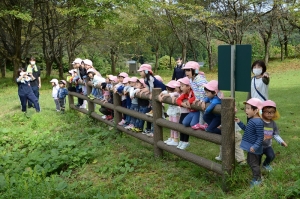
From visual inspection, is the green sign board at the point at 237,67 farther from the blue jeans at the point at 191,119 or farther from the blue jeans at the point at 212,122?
the blue jeans at the point at 191,119

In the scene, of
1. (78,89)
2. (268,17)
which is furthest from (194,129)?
(268,17)

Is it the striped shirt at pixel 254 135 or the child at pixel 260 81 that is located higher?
the child at pixel 260 81

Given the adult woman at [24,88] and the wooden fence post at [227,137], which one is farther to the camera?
the adult woman at [24,88]

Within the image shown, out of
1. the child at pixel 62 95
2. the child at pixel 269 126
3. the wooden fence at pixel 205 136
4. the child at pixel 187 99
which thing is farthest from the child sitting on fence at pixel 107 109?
the child at pixel 269 126

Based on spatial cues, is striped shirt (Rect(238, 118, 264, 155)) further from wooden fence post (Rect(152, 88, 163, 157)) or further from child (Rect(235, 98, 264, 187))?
wooden fence post (Rect(152, 88, 163, 157))

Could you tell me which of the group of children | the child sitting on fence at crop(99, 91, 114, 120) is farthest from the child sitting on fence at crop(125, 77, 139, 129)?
the child sitting on fence at crop(99, 91, 114, 120)

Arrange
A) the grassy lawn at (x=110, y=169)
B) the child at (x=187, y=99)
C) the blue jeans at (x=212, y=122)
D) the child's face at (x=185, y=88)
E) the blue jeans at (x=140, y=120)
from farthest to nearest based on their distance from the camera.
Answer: the blue jeans at (x=140, y=120)
the child's face at (x=185, y=88)
the child at (x=187, y=99)
the blue jeans at (x=212, y=122)
the grassy lawn at (x=110, y=169)

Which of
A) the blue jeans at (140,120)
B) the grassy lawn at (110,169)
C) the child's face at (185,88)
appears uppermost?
the child's face at (185,88)

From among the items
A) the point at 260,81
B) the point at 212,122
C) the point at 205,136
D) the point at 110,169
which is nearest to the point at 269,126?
the point at 212,122

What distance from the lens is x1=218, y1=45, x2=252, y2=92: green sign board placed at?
4.42 meters

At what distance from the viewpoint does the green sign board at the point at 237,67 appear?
4422 millimetres

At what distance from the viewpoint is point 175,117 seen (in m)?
6.01

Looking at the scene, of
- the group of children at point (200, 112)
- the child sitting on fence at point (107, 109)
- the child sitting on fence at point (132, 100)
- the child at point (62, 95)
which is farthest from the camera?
the child at point (62, 95)

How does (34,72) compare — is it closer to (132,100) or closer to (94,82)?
(94,82)
